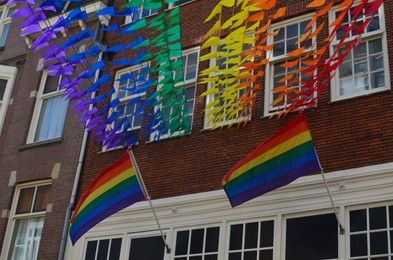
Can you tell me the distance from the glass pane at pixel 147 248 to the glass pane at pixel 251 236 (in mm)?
1847

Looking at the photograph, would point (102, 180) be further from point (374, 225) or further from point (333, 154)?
point (374, 225)

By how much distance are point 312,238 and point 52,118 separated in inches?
338

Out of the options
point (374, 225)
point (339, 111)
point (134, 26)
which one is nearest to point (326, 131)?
point (339, 111)

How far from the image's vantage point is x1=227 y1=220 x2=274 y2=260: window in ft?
33.9

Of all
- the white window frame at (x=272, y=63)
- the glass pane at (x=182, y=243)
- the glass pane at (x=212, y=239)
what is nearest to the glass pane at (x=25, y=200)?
the glass pane at (x=182, y=243)

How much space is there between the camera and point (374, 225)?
942 centimetres

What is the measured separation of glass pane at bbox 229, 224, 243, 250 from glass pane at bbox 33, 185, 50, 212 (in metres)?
5.43

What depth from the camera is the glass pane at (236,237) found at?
10.7 m

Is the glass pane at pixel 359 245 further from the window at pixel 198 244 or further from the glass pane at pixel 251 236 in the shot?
the window at pixel 198 244

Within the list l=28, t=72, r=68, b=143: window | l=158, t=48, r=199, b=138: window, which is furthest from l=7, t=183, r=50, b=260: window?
l=158, t=48, r=199, b=138: window

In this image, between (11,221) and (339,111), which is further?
(11,221)

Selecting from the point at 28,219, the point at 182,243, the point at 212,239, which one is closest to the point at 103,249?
the point at 182,243

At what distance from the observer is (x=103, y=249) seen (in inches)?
490

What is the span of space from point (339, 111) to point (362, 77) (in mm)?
810
